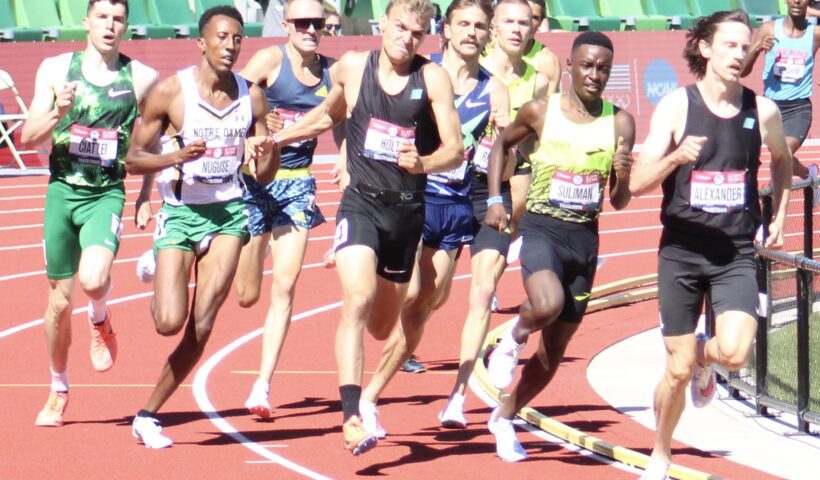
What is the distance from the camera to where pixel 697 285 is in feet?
22.8

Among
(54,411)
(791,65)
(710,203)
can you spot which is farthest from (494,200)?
(791,65)

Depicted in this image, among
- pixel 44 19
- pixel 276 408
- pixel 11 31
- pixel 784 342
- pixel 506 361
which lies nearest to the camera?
pixel 506 361

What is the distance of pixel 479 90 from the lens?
28.7 ft

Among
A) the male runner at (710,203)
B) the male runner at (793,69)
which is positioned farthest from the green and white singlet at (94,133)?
the male runner at (793,69)

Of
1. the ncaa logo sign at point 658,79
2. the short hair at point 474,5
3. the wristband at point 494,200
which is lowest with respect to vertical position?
the ncaa logo sign at point 658,79

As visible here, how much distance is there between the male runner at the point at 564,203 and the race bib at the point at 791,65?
21.7 feet

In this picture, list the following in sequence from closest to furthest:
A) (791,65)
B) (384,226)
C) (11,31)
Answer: (384,226)
(791,65)
(11,31)

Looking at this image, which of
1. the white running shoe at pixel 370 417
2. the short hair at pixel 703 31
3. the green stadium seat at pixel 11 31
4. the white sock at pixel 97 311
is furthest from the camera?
the green stadium seat at pixel 11 31

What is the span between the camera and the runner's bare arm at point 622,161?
7109mm

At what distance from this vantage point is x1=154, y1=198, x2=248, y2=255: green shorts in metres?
7.86

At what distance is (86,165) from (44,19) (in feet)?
62.3

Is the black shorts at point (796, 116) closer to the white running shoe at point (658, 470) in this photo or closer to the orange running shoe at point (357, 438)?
the white running shoe at point (658, 470)

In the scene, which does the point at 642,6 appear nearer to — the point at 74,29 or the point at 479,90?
the point at 74,29

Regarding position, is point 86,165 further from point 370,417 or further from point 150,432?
point 370,417
